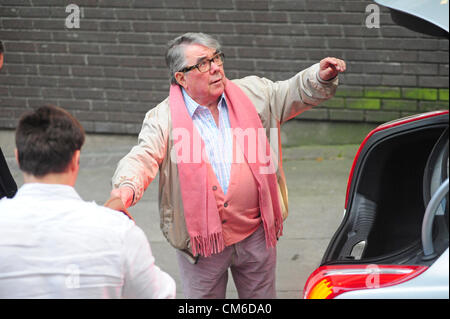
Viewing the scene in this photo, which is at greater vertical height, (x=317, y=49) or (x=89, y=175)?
(x=317, y=49)

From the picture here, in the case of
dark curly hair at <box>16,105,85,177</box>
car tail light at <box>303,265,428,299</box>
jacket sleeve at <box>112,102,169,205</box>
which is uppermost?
dark curly hair at <box>16,105,85,177</box>

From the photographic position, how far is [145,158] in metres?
3.29

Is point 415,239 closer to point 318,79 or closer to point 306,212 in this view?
point 318,79

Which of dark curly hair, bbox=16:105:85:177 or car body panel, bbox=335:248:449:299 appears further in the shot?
car body panel, bbox=335:248:449:299

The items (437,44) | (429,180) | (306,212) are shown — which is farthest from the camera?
(437,44)

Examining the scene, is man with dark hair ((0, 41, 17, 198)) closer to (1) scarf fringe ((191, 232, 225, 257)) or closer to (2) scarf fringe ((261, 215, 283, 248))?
(1) scarf fringe ((191, 232, 225, 257))

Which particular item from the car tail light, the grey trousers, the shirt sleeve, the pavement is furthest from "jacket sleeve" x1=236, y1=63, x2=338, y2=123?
the pavement

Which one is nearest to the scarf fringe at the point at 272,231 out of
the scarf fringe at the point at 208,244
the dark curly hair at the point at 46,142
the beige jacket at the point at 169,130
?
the beige jacket at the point at 169,130

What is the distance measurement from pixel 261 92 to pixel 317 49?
4.10 metres

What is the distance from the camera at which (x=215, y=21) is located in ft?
24.7

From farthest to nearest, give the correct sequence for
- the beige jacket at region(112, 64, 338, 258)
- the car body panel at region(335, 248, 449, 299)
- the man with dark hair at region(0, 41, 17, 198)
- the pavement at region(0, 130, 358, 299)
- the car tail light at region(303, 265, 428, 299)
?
the pavement at region(0, 130, 358, 299) < the man with dark hair at region(0, 41, 17, 198) < the beige jacket at region(112, 64, 338, 258) < the car tail light at region(303, 265, 428, 299) < the car body panel at region(335, 248, 449, 299)

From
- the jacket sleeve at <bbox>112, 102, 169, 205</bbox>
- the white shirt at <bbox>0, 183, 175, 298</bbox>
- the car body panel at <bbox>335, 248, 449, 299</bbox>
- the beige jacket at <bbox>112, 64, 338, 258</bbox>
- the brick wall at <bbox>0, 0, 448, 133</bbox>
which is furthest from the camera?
the brick wall at <bbox>0, 0, 448, 133</bbox>

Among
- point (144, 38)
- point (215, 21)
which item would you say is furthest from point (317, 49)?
point (144, 38)

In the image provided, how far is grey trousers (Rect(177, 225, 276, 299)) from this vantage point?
351 cm
